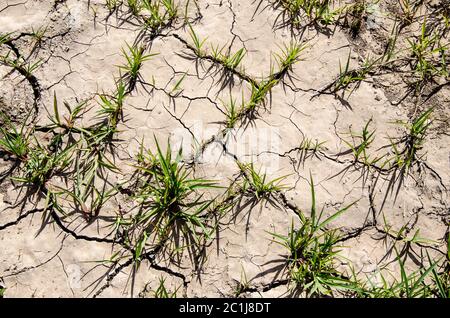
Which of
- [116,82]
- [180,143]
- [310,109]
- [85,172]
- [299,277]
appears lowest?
[299,277]

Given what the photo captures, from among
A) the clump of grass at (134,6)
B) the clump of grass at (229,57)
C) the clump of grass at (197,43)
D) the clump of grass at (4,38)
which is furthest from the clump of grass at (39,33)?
the clump of grass at (229,57)

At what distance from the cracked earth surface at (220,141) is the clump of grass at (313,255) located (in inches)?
2.0

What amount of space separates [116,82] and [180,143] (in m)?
0.51

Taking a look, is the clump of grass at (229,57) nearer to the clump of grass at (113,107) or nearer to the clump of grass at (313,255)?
the clump of grass at (113,107)

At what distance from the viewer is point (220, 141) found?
2299 millimetres

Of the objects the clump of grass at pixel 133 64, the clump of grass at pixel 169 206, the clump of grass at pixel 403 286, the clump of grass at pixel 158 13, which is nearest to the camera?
the clump of grass at pixel 403 286

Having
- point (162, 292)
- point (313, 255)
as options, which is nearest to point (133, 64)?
point (162, 292)

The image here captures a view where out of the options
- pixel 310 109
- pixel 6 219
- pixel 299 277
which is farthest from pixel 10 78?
pixel 299 277

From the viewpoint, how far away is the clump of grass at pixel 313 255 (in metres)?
2.00

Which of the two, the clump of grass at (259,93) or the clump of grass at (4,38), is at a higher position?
the clump of grass at (4,38)

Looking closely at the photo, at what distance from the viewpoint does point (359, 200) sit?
2.20m

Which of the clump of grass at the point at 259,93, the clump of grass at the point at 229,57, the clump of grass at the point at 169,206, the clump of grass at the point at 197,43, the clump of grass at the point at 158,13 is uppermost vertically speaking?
the clump of grass at the point at 158,13

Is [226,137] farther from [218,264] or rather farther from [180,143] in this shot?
[218,264]

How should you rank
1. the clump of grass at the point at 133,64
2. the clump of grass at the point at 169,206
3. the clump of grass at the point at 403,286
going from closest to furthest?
the clump of grass at the point at 403,286 < the clump of grass at the point at 169,206 < the clump of grass at the point at 133,64
